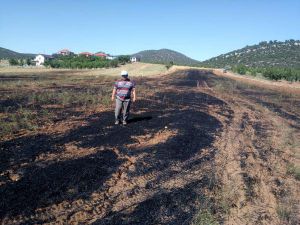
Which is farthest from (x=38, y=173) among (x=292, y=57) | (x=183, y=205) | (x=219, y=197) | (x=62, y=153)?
(x=292, y=57)

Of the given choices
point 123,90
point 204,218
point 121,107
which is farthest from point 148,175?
point 123,90

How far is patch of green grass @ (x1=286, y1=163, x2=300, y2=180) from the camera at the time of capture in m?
7.96

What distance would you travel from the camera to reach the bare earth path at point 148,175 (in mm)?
5617

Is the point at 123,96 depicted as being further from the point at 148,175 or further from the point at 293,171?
the point at 293,171

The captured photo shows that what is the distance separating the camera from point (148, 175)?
7312 millimetres

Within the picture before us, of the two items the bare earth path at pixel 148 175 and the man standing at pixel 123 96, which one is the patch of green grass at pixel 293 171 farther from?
the man standing at pixel 123 96

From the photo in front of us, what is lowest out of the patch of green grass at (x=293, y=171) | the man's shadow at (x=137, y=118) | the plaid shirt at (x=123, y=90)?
the patch of green grass at (x=293, y=171)

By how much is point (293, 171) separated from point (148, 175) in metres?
3.34

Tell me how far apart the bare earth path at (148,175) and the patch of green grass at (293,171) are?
13 cm

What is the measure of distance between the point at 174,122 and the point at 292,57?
14888 centimetres

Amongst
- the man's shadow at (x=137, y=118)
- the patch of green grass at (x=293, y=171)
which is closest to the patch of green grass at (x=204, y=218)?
the patch of green grass at (x=293, y=171)

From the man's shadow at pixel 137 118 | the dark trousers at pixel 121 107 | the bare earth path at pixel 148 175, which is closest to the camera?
the bare earth path at pixel 148 175

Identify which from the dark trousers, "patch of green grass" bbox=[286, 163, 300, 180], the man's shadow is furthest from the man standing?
"patch of green grass" bbox=[286, 163, 300, 180]

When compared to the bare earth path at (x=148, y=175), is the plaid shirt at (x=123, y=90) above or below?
above
